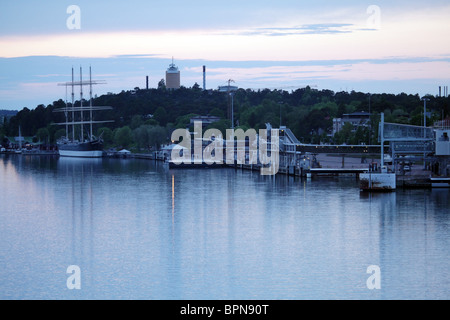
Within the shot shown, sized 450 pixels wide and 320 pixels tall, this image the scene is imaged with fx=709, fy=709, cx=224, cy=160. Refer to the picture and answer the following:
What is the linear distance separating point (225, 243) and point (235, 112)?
117m

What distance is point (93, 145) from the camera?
116 meters

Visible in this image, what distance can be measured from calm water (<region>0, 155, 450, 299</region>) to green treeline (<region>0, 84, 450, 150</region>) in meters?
35.3

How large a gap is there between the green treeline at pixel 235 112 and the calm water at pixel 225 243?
35.3m

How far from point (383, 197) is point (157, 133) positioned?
8147 centimetres

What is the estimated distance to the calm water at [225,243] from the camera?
72.2 ft

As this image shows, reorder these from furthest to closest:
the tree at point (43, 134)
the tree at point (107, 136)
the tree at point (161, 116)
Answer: the tree at point (43, 134) < the tree at point (161, 116) < the tree at point (107, 136)

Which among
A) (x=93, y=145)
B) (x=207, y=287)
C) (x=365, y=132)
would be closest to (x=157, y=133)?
(x=93, y=145)

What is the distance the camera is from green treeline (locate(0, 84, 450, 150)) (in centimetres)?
9969

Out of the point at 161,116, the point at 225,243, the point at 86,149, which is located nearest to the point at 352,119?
the point at 86,149

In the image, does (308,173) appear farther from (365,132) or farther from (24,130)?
(24,130)

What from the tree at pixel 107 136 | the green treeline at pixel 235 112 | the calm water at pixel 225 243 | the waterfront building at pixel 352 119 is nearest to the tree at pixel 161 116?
the green treeline at pixel 235 112

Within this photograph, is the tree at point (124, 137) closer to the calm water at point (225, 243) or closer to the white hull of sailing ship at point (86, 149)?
the white hull of sailing ship at point (86, 149)

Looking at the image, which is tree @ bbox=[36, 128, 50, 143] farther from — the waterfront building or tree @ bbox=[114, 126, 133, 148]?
the waterfront building
